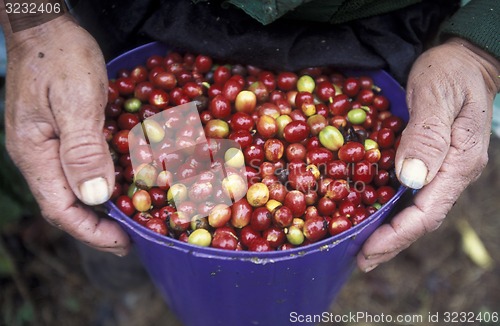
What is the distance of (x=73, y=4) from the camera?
7.50 feet

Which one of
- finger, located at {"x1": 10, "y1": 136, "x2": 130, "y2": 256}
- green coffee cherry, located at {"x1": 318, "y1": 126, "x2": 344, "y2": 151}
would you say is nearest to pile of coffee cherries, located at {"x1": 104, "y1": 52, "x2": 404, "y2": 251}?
green coffee cherry, located at {"x1": 318, "y1": 126, "x2": 344, "y2": 151}

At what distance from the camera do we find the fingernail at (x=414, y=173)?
173cm

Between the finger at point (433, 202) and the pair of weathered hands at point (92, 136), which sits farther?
the finger at point (433, 202)

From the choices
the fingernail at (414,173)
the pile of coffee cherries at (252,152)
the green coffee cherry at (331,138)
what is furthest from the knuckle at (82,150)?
the fingernail at (414,173)

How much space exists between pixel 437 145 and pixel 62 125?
50.5 inches

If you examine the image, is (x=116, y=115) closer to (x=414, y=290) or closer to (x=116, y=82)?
(x=116, y=82)

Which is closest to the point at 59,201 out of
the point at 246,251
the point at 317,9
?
the point at 246,251

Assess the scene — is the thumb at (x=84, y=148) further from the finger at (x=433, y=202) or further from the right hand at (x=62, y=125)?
the finger at (x=433, y=202)

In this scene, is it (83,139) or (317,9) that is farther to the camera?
(317,9)

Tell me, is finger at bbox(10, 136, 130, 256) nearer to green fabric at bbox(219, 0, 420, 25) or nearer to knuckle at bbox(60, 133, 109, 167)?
knuckle at bbox(60, 133, 109, 167)

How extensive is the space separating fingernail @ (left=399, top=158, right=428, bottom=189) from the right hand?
1.00m

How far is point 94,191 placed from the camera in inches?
66.6

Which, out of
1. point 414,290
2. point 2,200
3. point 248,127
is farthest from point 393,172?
point 2,200

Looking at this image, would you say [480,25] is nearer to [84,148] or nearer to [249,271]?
[249,271]
